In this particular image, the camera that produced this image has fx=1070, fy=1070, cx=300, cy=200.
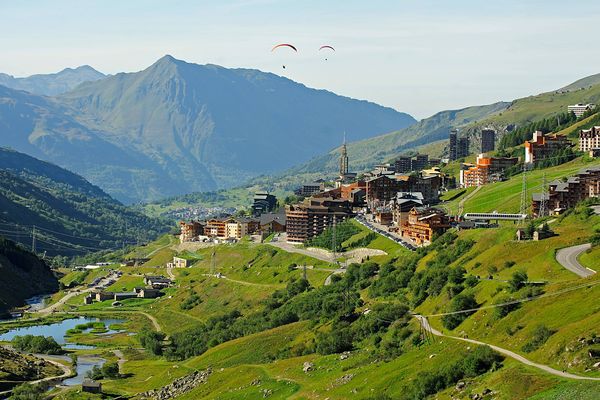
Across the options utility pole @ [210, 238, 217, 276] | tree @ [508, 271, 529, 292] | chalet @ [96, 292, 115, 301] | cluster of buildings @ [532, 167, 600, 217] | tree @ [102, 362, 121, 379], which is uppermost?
cluster of buildings @ [532, 167, 600, 217]

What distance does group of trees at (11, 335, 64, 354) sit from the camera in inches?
5010

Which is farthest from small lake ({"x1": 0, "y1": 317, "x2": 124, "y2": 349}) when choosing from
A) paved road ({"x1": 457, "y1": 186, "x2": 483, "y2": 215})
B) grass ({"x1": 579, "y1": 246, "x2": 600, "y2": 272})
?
grass ({"x1": 579, "y1": 246, "x2": 600, "y2": 272})

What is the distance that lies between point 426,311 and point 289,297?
135 feet

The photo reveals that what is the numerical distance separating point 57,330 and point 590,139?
90769 millimetres

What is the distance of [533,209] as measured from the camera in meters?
132

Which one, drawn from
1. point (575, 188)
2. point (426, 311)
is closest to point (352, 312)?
point (426, 311)

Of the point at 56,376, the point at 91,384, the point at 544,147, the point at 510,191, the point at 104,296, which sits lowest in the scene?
the point at 104,296

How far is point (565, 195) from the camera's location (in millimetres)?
132500

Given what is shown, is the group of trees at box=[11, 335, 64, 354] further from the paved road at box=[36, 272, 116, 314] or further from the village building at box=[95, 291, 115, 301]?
the village building at box=[95, 291, 115, 301]

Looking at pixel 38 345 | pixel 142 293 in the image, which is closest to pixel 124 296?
pixel 142 293

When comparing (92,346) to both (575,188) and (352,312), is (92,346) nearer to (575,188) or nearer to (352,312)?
(352,312)

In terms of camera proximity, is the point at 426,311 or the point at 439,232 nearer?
the point at 426,311

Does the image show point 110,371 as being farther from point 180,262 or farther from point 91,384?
point 180,262

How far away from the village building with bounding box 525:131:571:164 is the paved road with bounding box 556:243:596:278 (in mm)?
95106
